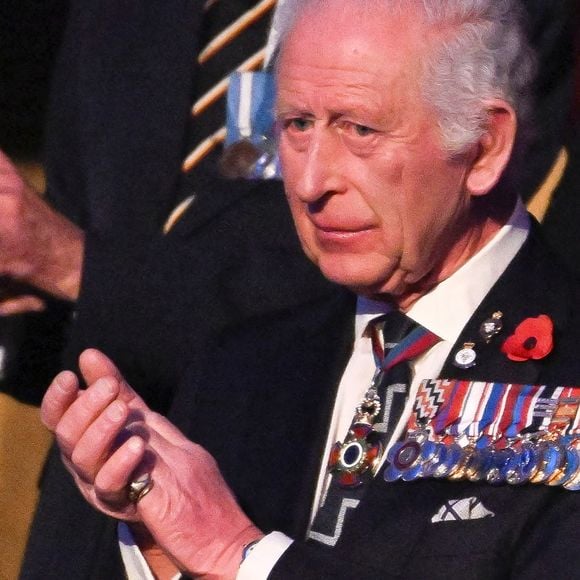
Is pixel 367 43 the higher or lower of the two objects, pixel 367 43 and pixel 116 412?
the higher

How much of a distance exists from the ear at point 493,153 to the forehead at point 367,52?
0.14 m

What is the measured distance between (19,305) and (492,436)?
0.74 metres

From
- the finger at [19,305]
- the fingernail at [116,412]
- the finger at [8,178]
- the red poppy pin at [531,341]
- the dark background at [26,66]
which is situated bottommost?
the dark background at [26,66]

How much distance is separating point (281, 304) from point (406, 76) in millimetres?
583

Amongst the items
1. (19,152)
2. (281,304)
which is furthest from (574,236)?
(19,152)

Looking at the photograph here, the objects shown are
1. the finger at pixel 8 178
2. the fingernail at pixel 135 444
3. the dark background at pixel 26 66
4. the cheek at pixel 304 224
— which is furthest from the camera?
the dark background at pixel 26 66

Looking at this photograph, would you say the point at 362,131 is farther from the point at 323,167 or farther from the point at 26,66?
the point at 26,66

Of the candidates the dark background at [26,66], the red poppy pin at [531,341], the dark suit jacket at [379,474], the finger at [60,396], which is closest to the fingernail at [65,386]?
the finger at [60,396]

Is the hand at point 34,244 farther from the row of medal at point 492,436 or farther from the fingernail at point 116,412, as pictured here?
the row of medal at point 492,436

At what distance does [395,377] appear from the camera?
2.05 meters

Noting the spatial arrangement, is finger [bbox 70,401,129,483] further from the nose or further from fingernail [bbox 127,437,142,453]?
the nose

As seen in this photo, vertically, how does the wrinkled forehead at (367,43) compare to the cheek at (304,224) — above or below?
above

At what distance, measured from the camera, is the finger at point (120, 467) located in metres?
1.80

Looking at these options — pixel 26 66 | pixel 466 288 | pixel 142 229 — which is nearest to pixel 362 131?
pixel 466 288
